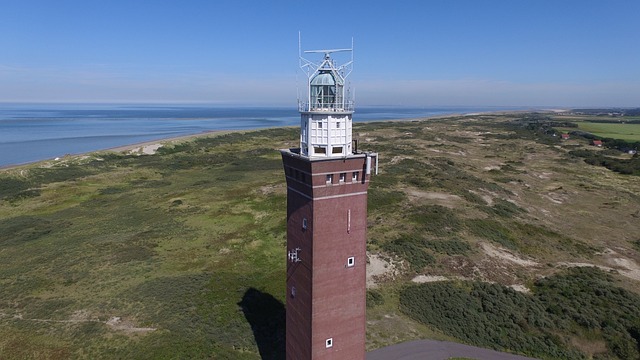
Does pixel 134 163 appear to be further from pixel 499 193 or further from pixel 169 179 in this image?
pixel 499 193

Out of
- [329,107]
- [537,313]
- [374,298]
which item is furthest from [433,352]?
[329,107]

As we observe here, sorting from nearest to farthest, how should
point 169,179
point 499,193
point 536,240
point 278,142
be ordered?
point 536,240, point 499,193, point 169,179, point 278,142

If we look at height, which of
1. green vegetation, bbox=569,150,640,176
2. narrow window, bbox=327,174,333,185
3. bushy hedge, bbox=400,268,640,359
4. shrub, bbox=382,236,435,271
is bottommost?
bushy hedge, bbox=400,268,640,359

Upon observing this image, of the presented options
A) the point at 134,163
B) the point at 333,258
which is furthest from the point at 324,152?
the point at 134,163

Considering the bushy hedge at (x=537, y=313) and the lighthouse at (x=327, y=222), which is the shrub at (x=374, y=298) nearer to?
the bushy hedge at (x=537, y=313)

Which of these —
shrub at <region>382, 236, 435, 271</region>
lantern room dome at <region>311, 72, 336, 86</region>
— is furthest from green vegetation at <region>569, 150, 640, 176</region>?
lantern room dome at <region>311, 72, 336, 86</region>

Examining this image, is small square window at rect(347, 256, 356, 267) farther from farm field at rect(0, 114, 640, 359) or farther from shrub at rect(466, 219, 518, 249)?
shrub at rect(466, 219, 518, 249)
